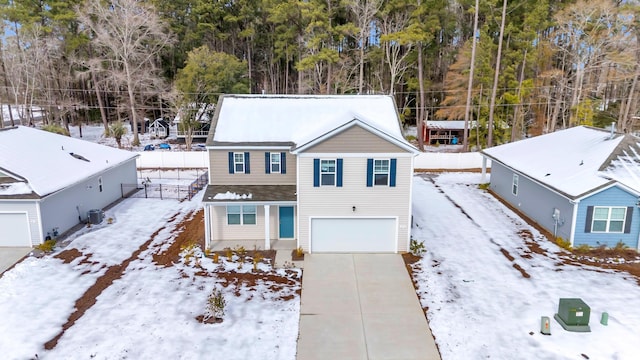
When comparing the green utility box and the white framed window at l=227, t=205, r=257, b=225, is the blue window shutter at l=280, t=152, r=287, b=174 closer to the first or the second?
the white framed window at l=227, t=205, r=257, b=225

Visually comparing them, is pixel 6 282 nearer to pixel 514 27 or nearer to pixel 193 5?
pixel 514 27

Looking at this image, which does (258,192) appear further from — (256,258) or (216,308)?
(216,308)

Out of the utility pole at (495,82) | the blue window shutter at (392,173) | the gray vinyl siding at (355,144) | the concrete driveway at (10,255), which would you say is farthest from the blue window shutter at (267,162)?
the utility pole at (495,82)

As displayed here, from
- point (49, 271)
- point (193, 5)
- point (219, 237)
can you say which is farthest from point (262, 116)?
point (193, 5)

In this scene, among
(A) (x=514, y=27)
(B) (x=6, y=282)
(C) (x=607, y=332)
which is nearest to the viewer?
(C) (x=607, y=332)

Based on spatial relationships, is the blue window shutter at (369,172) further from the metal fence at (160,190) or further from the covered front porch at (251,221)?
the metal fence at (160,190)

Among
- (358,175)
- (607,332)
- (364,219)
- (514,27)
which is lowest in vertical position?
(607,332)
